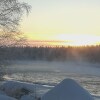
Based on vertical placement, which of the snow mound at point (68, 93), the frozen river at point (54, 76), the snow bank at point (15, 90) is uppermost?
the snow mound at point (68, 93)

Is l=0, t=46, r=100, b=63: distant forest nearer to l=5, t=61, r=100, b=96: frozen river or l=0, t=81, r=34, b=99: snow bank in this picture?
l=5, t=61, r=100, b=96: frozen river

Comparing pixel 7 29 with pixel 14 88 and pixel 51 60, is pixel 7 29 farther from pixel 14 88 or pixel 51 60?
pixel 51 60

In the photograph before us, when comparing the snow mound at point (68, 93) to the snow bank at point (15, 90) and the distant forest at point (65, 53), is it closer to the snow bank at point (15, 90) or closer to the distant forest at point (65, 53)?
the snow bank at point (15, 90)

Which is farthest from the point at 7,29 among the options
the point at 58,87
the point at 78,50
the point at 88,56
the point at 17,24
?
the point at 78,50

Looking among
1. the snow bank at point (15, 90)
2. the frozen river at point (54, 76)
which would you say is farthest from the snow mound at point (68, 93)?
the frozen river at point (54, 76)

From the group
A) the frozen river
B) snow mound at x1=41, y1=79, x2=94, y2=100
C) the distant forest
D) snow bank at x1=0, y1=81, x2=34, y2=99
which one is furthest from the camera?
the distant forest

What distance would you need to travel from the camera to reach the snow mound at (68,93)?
12.7 meters

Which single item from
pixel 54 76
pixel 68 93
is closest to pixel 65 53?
pixel 54 76

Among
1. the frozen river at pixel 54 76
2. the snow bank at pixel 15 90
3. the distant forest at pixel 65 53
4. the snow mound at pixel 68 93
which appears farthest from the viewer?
the distant forest at pixel 65 53

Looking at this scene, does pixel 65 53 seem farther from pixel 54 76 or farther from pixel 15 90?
pixel 15 90

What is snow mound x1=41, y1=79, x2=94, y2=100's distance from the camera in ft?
41.5

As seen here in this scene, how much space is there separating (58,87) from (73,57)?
98.8 m

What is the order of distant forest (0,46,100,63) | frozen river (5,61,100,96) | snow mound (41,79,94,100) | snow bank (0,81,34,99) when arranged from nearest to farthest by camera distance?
snow mound (41,79,94,100) → snow bank (0,81,34,99) → frozen river (5,61,100,96) → distant forest (0,46,100,63)

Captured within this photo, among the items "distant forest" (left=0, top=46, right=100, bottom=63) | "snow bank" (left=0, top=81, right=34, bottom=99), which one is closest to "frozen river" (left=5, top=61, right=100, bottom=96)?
"snow bank" (left=0, top=81, right=34, bottom=99)
